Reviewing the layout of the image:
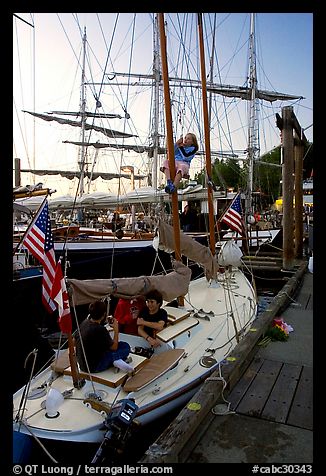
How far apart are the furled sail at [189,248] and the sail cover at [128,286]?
720 mm

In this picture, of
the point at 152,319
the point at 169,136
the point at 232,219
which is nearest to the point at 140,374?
the point at 152,319

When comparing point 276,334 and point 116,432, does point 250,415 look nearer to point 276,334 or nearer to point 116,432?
point 116,432

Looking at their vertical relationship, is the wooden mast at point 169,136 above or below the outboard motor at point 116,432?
above

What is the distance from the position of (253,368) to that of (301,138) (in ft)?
39.2

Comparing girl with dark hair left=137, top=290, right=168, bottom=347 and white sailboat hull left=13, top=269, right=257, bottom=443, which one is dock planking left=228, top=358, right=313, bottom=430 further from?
girl with dark hair left=137, top=290, right=168, bottom=347

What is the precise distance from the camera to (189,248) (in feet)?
23.6

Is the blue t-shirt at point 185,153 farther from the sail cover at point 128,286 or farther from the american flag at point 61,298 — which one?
the american flag at point 61,298

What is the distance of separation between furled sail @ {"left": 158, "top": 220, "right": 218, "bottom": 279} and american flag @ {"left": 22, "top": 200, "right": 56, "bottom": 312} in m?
2.27

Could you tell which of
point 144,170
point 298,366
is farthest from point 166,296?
point 144,170

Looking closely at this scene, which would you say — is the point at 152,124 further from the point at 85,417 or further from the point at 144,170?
the point at 85,417

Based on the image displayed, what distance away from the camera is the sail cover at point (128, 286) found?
433 cm

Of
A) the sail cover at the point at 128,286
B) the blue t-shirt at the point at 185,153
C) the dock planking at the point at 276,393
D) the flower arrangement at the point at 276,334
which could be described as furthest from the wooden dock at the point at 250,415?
the blue t-shirt at the point at 185,153

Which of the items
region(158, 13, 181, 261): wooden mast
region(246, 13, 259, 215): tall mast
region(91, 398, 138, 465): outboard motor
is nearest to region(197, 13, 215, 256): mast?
region(158, 13, 181, 261): wooden mast
